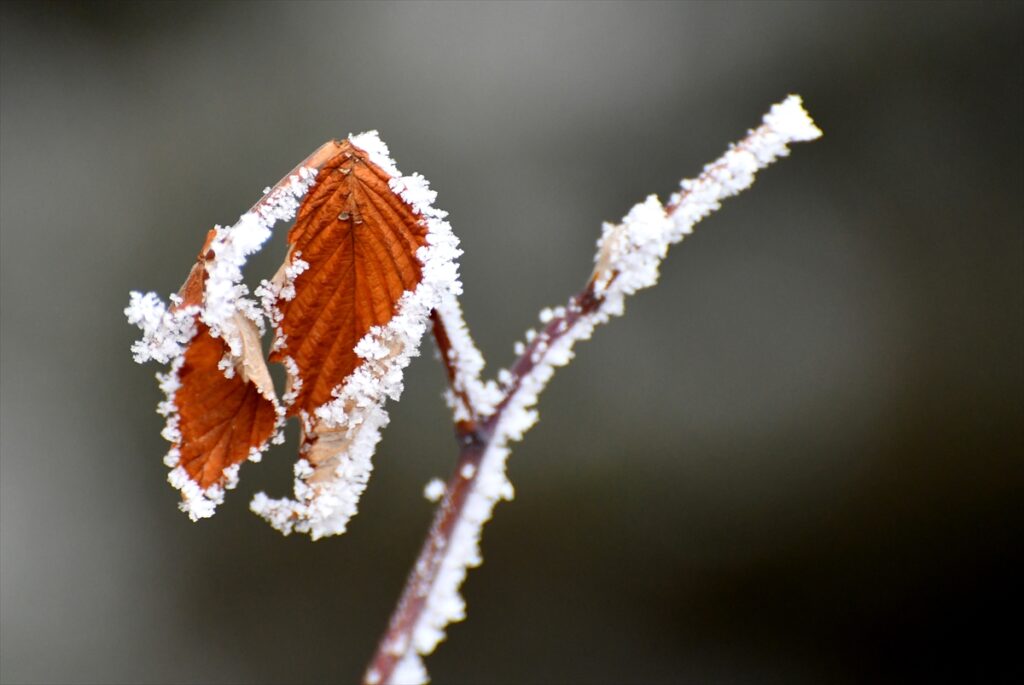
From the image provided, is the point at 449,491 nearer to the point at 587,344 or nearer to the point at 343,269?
the point at 343,269

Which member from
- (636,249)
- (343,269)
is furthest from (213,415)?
(636,249)

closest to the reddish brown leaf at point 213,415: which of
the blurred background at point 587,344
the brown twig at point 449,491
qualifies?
the brown twig at point 449,491

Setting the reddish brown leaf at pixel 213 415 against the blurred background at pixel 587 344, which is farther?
the blurred background at pixel 587 344

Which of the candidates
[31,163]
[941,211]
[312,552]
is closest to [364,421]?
[312,552]

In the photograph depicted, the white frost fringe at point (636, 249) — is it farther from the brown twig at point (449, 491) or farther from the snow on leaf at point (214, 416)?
the snow on leaf at point (214, 416)

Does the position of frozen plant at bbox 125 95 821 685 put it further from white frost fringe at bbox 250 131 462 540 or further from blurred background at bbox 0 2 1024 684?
blurred background at bbox 0 2 1024 684
